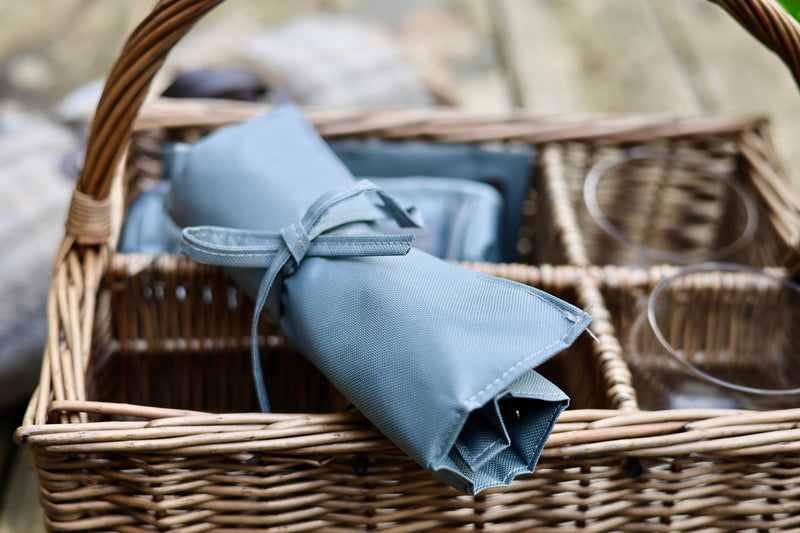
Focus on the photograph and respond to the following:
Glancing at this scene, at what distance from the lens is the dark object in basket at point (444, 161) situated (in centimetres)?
66

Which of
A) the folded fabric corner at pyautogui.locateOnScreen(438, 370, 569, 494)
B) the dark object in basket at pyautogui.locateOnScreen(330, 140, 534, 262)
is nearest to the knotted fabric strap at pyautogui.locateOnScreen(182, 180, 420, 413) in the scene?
the folded fabric corner at pyautogui.locateOnScreen(438, 370, 569, 494)

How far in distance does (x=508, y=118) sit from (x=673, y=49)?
30.1 inches

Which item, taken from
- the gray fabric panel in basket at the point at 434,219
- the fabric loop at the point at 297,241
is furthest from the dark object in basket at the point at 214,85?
the fabric loop at the point at 297,241

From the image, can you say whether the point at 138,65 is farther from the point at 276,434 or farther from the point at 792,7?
the point at 792,7

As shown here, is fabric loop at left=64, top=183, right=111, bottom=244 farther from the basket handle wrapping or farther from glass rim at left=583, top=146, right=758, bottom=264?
glass rim at left=583, top=146, right=758, bottom=264

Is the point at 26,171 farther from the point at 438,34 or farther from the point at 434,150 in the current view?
the point at 438,34

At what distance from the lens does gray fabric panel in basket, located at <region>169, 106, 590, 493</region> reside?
350mm

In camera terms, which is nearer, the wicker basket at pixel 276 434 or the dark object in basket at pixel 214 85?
the wicker basket at pixel 276 434

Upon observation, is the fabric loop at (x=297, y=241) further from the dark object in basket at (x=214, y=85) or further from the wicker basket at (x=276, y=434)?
the dark object in basket at (x=214, y=85)

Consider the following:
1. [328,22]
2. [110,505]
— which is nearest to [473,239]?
[110,505]

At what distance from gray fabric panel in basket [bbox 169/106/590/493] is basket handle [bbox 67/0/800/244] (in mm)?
76

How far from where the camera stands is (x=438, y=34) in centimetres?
140

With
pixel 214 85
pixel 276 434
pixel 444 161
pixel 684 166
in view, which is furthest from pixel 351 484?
pixel 214 85

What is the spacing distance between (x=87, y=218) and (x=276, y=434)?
0.67 ft
